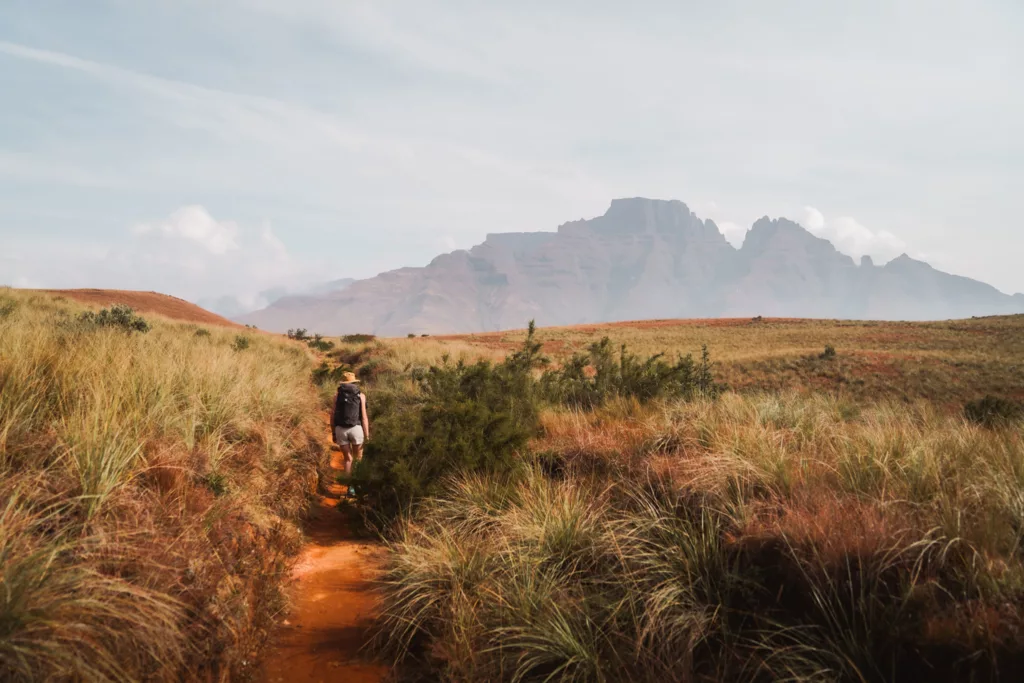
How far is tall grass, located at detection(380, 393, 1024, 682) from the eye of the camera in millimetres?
2615

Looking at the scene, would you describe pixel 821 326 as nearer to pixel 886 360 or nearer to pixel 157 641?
pixel 886 360

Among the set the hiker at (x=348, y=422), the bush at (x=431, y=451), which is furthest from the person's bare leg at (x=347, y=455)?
the bush at (x=431, y=451)

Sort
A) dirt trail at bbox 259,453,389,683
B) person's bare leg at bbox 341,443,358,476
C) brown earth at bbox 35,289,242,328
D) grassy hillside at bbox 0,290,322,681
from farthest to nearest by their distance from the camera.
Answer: brown earth at bbox 35,289,242,328, person's bare leg at bbox 341,443,358,476, dirt trail at bbox 259,453,389,683, grassy hillside at bbox 0,290,322,681

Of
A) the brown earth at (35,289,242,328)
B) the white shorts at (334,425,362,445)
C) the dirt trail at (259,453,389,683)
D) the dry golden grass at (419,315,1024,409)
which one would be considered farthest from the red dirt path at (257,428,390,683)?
the brown earth at (35,289,242,328)

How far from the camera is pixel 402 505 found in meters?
6.14

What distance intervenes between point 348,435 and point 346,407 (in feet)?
1.48

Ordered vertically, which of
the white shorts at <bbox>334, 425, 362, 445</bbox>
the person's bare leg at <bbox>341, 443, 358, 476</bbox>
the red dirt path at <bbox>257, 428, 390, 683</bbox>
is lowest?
the red dirt path at <bbox>257, 428, 390, 683</bbox>

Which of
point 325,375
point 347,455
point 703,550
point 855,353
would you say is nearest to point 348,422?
point 347,455

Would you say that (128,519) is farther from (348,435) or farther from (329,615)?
(348,435)

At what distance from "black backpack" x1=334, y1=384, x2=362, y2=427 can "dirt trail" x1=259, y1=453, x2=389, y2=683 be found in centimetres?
211

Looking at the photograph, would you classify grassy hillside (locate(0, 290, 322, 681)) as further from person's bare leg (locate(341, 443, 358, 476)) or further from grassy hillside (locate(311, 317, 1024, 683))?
person's bare leg (locate(341, 443, 358, 476))

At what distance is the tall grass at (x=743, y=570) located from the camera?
262 centimetres

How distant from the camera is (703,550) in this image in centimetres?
356

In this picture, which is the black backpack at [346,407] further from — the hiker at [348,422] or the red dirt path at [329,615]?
the red dirt path at [329,615]
